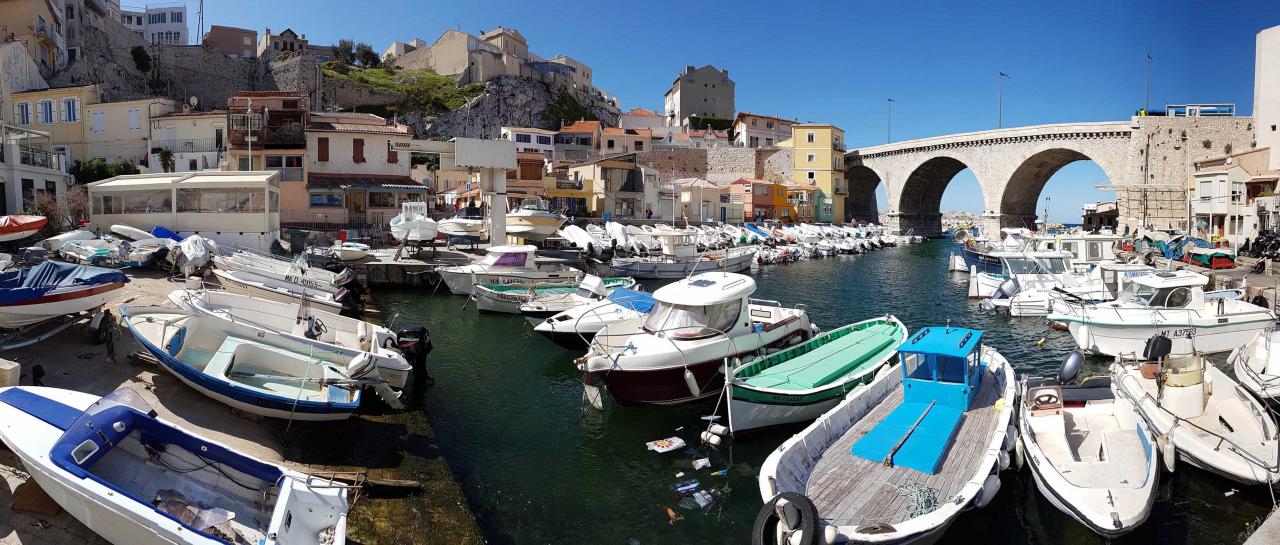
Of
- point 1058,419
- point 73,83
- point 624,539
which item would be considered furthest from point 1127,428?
point 73,83

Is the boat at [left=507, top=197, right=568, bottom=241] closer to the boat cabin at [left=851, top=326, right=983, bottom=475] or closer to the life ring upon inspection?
the boat cabin at [left=851, top=326, right=983, bottom=475]

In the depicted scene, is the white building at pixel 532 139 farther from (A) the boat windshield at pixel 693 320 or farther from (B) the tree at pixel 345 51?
(A) the boat windshield at pixel 693 320

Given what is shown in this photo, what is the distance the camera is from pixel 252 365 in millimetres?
10398

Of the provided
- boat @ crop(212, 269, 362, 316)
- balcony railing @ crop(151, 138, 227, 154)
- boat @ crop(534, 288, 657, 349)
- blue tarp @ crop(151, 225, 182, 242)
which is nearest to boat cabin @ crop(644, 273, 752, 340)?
boat @ crop(534, 288, 657, 349)

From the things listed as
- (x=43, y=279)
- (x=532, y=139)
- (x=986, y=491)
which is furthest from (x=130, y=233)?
(x=532, y=139)

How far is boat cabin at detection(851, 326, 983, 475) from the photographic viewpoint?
8250 millimetres

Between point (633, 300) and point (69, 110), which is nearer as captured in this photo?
point (633, 300)

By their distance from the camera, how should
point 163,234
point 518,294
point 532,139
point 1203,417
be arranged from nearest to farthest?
point 1203,417 < point 518,294 < point 163,234 < point 532,139

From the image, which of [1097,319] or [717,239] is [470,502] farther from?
[717,239]

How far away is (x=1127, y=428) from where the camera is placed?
937 cm

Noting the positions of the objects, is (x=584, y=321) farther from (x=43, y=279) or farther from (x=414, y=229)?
(x=414, y=229)

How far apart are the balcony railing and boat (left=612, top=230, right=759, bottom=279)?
2306 centimetres

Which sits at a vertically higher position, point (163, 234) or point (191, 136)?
point (191, 136)

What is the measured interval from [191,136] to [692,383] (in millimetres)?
36886
